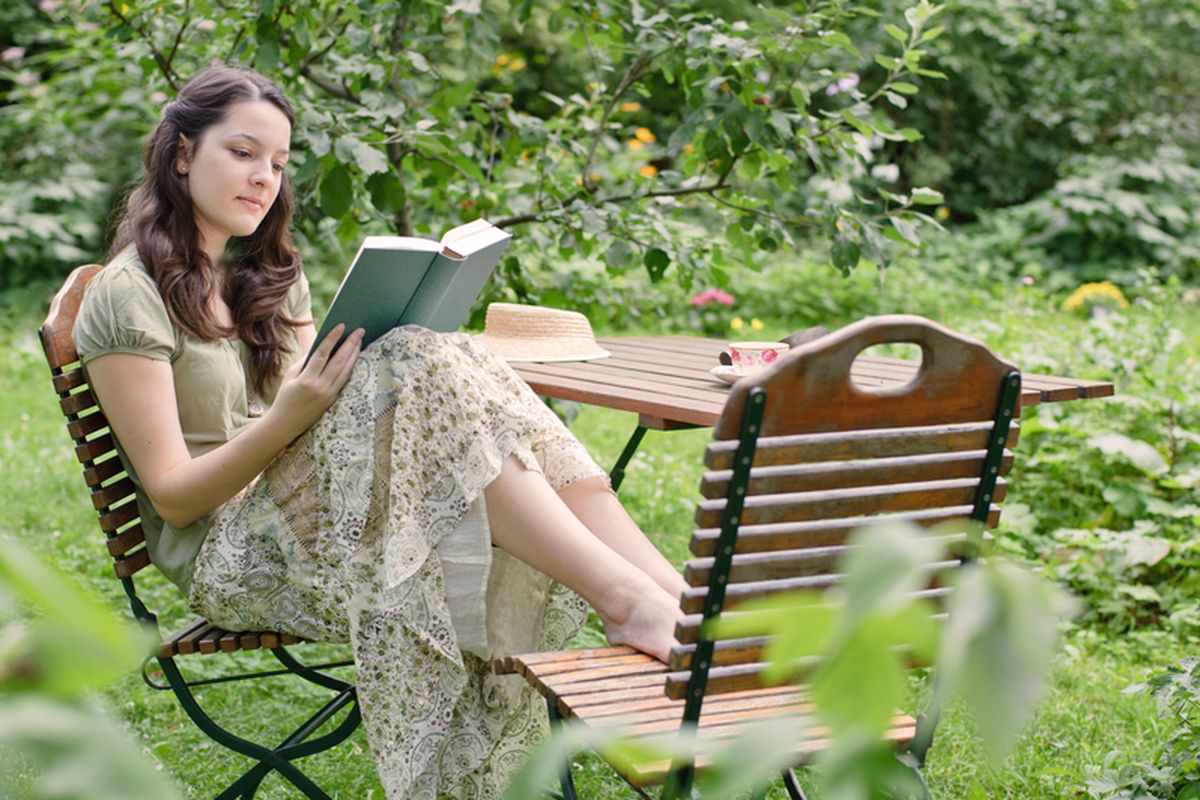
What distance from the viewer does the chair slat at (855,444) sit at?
1.43m

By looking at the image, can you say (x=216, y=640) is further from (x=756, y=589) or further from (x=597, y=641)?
(x=597, y=641)

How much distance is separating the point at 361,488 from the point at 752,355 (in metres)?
0.80

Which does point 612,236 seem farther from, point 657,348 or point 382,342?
point 382,342

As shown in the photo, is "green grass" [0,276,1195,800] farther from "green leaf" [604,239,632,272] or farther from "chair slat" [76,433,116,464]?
"green leaf" [604,239,632,272]

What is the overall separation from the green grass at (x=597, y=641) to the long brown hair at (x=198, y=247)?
0.84 metres

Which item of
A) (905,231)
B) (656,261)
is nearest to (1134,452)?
(905,231)

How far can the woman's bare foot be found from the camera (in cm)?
192

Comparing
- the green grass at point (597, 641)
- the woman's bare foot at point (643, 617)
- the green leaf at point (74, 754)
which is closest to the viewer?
the green leaf at point (74, 754)

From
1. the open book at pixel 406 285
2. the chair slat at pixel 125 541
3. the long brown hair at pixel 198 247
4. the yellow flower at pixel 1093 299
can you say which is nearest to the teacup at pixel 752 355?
the open book at pixel 406 285

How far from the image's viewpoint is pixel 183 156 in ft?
8.00

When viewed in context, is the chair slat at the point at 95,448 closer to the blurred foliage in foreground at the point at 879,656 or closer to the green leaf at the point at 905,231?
the green leaf at the point at 905,231

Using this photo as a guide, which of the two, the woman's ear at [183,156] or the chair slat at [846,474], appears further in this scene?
the woman's ear at [183,156]

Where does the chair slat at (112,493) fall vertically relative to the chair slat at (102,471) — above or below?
below

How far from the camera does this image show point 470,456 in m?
2.02
